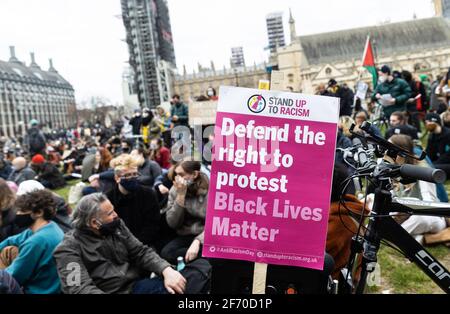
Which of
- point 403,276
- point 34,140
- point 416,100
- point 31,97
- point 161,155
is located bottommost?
point 403,276

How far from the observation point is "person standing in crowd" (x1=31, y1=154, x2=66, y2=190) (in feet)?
35.0

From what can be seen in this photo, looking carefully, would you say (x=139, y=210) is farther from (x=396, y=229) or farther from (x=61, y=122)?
(x=61, y=122)

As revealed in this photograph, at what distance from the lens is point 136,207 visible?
4.44 meters

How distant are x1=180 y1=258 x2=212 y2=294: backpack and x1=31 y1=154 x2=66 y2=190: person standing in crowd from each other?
7.72 m

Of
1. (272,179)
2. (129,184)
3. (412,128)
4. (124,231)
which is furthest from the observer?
(412,128)

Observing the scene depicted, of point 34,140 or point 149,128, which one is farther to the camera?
point 34,140

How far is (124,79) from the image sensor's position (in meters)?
75.8

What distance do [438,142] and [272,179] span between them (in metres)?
5.88

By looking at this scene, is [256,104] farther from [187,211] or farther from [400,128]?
[400,128]

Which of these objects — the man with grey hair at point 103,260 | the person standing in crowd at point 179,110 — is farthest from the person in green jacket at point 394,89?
the man with grey hair at point 103,260

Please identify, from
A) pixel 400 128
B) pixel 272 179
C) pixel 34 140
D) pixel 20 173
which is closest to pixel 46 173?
pixel 20 173

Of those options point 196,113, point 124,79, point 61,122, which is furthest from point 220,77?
point 196,113

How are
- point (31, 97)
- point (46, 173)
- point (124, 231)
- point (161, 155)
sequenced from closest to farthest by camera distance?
1. point (124, 231)
2. point (161, 155)
3. point (46, 173)
4. point (31, 97)
